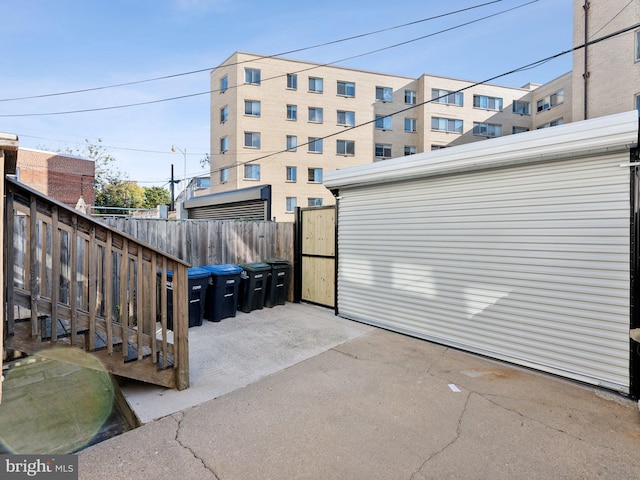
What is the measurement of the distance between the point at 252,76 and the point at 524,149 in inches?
833

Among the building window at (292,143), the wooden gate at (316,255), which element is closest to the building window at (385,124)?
the building window at (292,143)

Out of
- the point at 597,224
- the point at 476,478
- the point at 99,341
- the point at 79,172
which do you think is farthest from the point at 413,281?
the point at 79,172

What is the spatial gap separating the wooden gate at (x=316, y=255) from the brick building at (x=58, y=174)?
1830 cm

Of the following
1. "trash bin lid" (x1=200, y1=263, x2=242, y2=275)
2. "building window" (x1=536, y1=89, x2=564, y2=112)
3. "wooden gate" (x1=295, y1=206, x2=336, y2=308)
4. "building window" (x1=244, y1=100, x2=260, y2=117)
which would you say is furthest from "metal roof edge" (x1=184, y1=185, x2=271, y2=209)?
"building window" (x1=536, y1=89, x2=564, y2=112)

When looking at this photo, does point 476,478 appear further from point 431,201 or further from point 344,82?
point 344,82

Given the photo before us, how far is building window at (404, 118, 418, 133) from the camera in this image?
1036 inches

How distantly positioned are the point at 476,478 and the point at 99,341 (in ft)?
11.4

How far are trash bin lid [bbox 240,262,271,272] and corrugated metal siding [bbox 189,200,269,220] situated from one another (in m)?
3.45

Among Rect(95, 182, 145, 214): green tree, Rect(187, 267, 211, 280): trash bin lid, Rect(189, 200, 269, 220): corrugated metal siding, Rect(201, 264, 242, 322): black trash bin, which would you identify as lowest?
Rect(201, 264, 242, 322): black trash bin

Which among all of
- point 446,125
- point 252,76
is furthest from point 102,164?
point 446,125

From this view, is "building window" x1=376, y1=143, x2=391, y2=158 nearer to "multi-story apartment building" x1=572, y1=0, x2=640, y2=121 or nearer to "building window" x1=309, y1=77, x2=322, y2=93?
"building window" x1=309, y1=77, x2=322, y2=93

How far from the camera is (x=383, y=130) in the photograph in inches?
1009

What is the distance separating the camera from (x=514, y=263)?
14.4 feet

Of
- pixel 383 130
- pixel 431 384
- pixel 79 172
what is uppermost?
pixel 383 130
